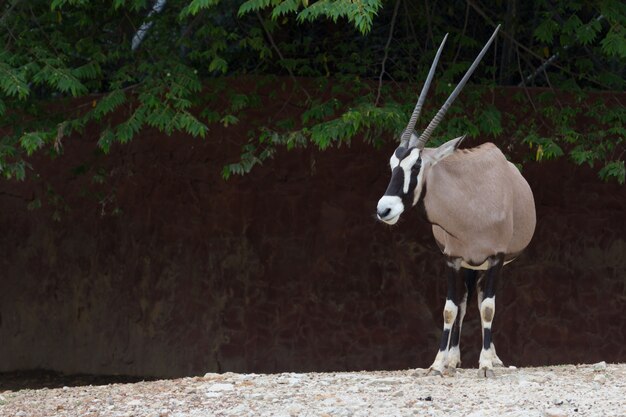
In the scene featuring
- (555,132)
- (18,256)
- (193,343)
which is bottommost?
(193,343)

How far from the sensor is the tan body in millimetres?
6863

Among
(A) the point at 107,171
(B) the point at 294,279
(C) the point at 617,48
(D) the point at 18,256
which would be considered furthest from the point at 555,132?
(D) the point at 18,256

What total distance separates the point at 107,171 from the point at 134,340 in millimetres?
1602

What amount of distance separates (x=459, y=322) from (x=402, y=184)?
1170mm

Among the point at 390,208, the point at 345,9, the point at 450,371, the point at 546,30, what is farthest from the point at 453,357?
the point at 546,30

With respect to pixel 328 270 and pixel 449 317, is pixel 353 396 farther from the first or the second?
pixel 328 270

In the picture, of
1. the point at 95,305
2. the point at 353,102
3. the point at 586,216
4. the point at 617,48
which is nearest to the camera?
the point at 617,48

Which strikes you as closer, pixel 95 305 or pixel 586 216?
pixel 586 216

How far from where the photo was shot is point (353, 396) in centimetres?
613

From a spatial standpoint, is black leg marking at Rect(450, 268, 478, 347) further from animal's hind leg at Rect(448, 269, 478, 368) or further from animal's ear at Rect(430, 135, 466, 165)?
animal's ear at Rect(430, 135, 466, 165)

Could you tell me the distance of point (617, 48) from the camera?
8523mm

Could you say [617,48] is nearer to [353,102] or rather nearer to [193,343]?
[353,102]

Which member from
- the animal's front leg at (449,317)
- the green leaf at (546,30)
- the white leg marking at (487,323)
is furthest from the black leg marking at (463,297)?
the green leaf at (546,30)

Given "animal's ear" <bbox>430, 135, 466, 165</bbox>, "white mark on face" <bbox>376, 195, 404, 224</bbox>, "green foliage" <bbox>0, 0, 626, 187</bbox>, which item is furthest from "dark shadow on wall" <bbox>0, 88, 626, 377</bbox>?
"white mark on face" <bbox>376, 195, 404, 224</bbox>
